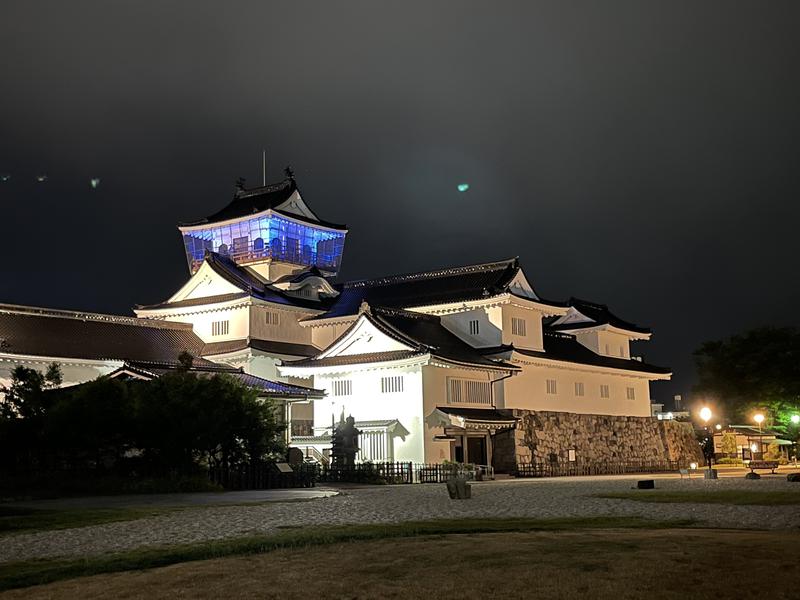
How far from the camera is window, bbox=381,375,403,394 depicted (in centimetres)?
4694

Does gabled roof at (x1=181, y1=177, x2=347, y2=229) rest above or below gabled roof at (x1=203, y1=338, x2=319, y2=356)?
above

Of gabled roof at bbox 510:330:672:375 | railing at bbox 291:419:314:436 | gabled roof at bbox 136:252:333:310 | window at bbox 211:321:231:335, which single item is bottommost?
railing at bbox 291:419:314:436

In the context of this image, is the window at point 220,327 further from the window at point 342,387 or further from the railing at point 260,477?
the railing at point 260,477

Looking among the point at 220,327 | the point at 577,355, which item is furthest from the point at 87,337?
the point at 577,355

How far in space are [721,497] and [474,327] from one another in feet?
99.4

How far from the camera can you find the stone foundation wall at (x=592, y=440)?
5012 cm

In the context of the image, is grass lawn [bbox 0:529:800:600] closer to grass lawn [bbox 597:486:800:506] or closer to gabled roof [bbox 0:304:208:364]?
grass lawn [bbox 597:486:800:506]

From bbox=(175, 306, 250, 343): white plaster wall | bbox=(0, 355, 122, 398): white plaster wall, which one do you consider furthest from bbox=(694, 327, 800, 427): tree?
bbox=(0, 355, 122, 398): white plaster wall

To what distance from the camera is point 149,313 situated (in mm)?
58125

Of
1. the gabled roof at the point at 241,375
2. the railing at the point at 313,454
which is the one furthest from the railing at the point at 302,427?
the gabled roof at the point at 241,375

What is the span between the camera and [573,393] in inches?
2228

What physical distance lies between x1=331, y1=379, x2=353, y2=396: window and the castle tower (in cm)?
1311

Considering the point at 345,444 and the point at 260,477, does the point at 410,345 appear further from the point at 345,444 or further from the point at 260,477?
the point at 260,477

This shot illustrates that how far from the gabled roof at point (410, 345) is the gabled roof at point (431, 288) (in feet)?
10.3
